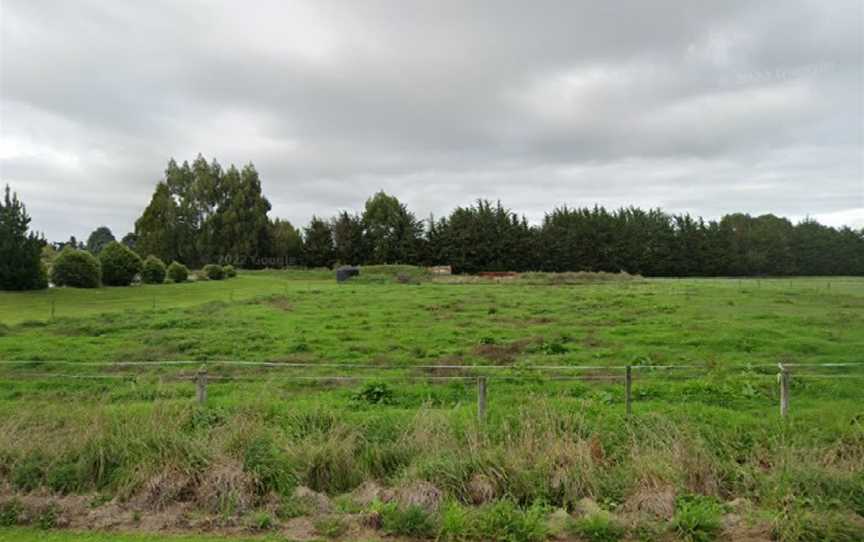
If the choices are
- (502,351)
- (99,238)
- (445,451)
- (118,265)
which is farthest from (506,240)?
(99,238)

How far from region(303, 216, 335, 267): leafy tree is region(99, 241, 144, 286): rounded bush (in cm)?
3321

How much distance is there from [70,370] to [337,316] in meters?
9.60

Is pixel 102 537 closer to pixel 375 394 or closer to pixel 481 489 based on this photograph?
pixel 481 489

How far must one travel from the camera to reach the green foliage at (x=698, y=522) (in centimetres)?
470

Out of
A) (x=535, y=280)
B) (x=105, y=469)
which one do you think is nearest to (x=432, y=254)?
(x=535, y=280)

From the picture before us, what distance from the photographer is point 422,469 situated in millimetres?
5738

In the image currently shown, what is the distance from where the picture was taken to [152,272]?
129ft

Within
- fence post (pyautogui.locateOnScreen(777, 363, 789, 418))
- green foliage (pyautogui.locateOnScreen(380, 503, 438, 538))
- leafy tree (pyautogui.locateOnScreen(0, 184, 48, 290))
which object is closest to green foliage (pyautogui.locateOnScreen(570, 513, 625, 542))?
green foliage (pyautogui.locateOnScreen(380, 503, 438, 538))

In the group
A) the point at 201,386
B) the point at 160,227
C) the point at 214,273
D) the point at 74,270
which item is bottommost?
the point at 201,386

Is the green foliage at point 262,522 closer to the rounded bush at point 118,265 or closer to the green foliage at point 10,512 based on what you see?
the green foliage at point 10,512

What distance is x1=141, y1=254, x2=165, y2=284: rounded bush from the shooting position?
128 ft

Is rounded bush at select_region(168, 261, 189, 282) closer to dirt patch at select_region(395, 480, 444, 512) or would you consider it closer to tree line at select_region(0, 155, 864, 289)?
tree line at select_region(0, 155, 864, 289)

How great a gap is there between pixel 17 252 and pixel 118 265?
6.97 metres

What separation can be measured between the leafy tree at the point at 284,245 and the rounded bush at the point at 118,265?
31.0 meters
